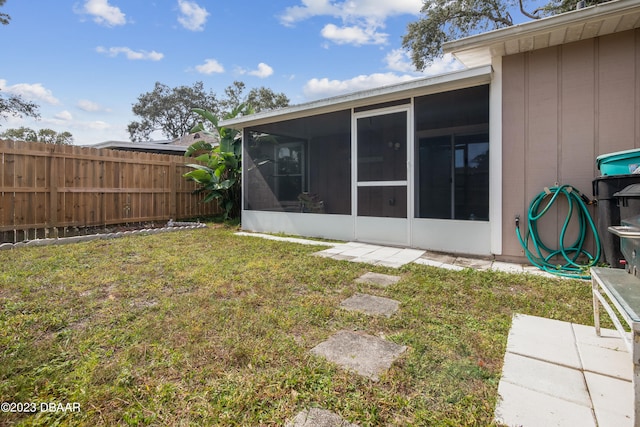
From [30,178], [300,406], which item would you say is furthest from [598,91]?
[30,178]

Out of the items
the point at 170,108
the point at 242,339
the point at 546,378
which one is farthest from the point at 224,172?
the point at 170,108

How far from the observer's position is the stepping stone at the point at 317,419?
135cm

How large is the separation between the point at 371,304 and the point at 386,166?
310 cm

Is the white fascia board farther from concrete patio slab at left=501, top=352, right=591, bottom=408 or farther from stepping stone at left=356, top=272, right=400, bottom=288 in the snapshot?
concrete patio slab at left=501, top=352, right=591, bottom=408

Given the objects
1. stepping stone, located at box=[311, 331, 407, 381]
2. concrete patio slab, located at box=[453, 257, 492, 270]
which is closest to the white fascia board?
concrete patio slab, located at box=[453, 257, 492, 270]

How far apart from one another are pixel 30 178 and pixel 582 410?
27.3 ft

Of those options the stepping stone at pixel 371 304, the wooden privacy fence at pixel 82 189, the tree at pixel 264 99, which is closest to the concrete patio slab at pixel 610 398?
the stepping stone at pixel 371 304

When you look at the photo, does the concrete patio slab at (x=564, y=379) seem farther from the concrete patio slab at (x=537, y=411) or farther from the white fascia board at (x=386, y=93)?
the white fascia board at (x=386, y=93)

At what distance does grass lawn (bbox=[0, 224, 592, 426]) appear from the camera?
1.46 meters

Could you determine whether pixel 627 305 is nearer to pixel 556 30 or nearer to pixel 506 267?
pixel 506 267

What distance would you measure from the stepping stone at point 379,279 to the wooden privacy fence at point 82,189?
251 inches

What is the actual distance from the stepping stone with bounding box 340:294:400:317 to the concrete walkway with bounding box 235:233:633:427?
0.86 metres

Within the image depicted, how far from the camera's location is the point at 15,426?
4.36 ft

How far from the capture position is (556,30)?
11.9 ft
